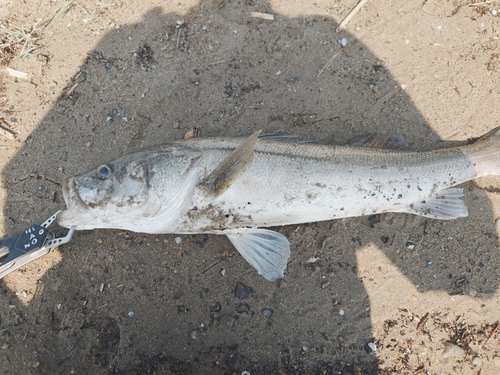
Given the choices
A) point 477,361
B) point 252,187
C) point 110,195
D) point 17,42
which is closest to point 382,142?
point 252,187

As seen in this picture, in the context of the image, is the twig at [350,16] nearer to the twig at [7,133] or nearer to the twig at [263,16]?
the twig at [263,16]

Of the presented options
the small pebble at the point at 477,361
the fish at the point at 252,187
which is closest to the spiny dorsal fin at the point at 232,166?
the fish at the point at 252,187

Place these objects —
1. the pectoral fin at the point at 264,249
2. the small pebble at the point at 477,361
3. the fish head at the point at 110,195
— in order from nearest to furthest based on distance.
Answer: the fish head at the point at 110,195, the pectoral fin at the point at 264,249, the small pebble at the point at 477,361

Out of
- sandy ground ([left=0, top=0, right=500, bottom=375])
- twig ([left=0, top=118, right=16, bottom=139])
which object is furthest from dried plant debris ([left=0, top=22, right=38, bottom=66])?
twig ([left=0, top=118, right=16, bottom=139])

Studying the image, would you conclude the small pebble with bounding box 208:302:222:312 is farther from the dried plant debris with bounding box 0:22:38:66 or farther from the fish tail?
the dried plant debris with bounding box 0:22:38:66

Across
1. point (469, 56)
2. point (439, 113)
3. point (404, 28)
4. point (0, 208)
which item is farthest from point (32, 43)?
point (469, 56)

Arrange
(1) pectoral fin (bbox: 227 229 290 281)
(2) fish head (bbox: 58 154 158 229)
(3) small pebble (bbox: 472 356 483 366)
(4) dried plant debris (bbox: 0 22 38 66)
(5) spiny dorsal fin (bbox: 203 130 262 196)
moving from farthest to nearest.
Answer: (4) dried plant debris (bbox: 0 22 38 66) → (3) small pebble (bbox: 472 356 483 366) → (1) pectoral fin (bbox: 227 229 290 281) → (2) fish head (bbox: 58 154 158 229) → (5) spiny dorsal fin (bbox: 203 130 262 196)
